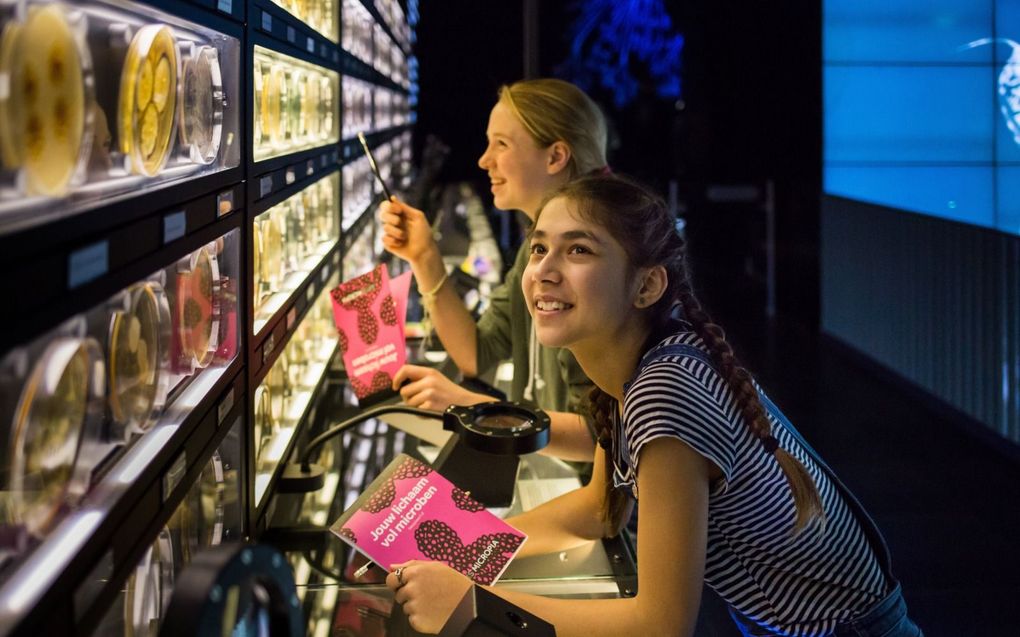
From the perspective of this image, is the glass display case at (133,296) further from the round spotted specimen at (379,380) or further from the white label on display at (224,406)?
the round spotted specimen at (379,380)

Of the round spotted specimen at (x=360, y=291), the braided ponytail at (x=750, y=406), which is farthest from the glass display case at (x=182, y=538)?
the braided ponytail at (x=750, y=406)

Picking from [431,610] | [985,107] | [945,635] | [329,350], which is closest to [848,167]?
[985,107]

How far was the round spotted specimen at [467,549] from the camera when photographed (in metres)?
1.54

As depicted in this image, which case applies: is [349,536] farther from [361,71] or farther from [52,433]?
[361,71]

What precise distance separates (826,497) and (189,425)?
949mm

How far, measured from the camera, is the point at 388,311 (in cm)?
214

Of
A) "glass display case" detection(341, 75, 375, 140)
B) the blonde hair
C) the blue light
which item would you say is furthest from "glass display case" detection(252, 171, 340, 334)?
the blue light

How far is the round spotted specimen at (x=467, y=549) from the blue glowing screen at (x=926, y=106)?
5264 mm

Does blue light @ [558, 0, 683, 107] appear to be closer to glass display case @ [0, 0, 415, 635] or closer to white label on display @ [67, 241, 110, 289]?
glass display case @ [0, 0, 415, 635]

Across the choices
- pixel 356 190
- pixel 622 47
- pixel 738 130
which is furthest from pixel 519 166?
pixel 738 130

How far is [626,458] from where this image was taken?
5.15ft

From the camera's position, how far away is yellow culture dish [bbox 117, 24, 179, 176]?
1.07 meters

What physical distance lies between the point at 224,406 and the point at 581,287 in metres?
0.54

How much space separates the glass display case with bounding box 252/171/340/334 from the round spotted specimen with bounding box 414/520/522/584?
17.2 inches
